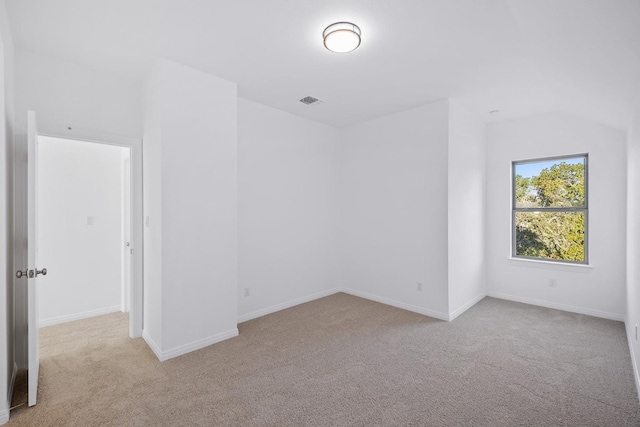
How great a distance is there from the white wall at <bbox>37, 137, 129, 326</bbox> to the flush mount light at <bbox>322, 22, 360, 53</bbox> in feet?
9.91

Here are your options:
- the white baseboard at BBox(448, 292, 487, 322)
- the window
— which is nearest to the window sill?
the window

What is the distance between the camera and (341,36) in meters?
2.25

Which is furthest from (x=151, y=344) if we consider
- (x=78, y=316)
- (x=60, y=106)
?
(x=60, y=106)

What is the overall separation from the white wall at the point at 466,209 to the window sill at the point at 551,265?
0.44 metres

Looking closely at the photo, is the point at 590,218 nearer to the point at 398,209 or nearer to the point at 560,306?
the point at 560,306

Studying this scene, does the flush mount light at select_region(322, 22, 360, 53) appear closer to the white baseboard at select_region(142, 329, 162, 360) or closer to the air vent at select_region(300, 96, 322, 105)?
the air vent at select_region(300, 96, 322, 105)

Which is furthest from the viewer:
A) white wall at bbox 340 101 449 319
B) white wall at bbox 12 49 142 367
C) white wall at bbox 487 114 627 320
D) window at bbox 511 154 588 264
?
window at bbox 511 154 588 264

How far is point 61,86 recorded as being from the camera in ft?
9.25

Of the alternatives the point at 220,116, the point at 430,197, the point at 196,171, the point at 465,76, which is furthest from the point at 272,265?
the point at 465,76

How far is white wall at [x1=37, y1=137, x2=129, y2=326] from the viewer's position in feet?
12.0

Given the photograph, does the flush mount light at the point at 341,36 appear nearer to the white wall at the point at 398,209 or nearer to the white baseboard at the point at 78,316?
the white wall at the point at 398,209

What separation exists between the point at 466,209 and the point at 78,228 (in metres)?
5.07

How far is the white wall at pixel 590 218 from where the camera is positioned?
3.70 meters

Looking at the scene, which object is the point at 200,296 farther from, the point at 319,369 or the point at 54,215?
the point at 54,215
